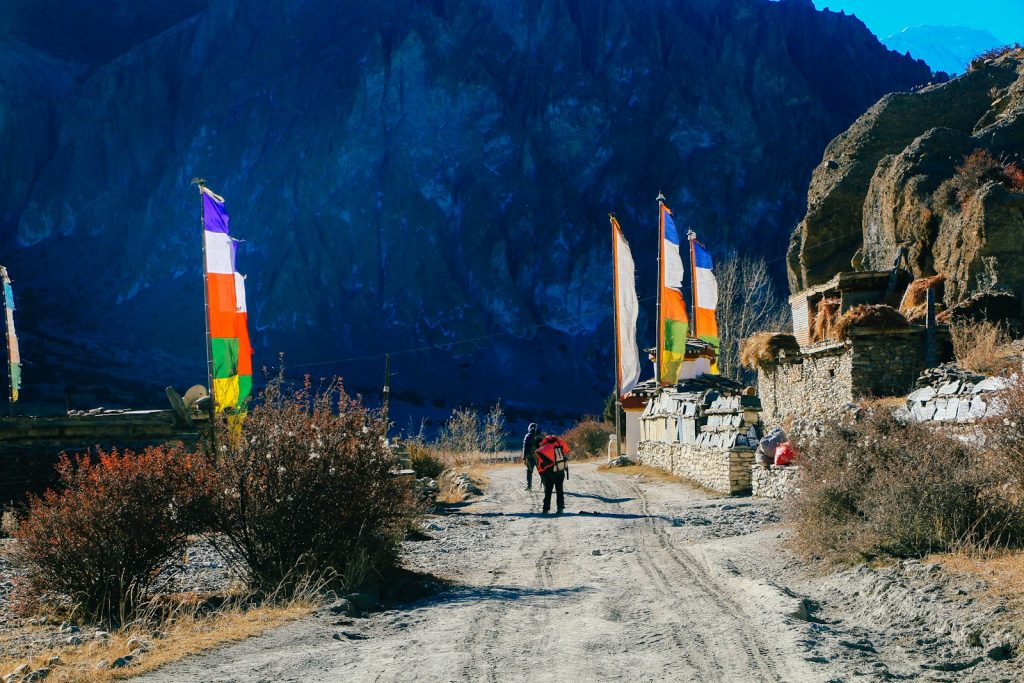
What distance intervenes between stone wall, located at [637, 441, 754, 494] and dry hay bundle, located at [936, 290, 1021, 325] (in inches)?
259

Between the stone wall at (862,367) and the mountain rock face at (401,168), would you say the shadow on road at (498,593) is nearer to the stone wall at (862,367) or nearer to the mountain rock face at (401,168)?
the stone wall at (862,367)

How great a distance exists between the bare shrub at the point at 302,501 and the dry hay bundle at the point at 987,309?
53.9 ft

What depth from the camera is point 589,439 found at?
44.1 m

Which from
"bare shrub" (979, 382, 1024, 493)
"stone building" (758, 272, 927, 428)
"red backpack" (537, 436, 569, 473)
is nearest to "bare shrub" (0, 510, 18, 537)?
"red backpack" (537, 436, 569, 473)

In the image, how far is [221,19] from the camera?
316 ft

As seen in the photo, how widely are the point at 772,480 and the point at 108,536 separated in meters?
11.6

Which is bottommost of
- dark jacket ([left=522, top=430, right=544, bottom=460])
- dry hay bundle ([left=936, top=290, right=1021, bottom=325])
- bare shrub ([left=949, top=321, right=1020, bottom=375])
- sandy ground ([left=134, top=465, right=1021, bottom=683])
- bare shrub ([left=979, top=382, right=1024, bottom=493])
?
sandy ground ([left=134, top=465, right=1021, bottom=683])

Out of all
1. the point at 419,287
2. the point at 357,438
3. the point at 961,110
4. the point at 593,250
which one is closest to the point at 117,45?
the point at 419,287

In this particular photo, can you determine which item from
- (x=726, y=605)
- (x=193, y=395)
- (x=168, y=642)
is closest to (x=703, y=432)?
(x=193, y=395)

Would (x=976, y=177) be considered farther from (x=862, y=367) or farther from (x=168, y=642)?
(x=168, y=642)

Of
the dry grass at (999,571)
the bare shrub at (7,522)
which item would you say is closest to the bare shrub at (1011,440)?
the dry grass at (999,571)

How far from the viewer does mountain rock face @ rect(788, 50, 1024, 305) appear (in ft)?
76.5

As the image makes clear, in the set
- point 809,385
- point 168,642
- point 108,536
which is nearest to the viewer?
point 168,642

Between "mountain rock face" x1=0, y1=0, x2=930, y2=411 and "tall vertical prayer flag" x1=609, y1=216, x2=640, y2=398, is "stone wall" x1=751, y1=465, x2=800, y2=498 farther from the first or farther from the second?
"mountain rock face" x1=0, y1=0, x2=930, y2=411
